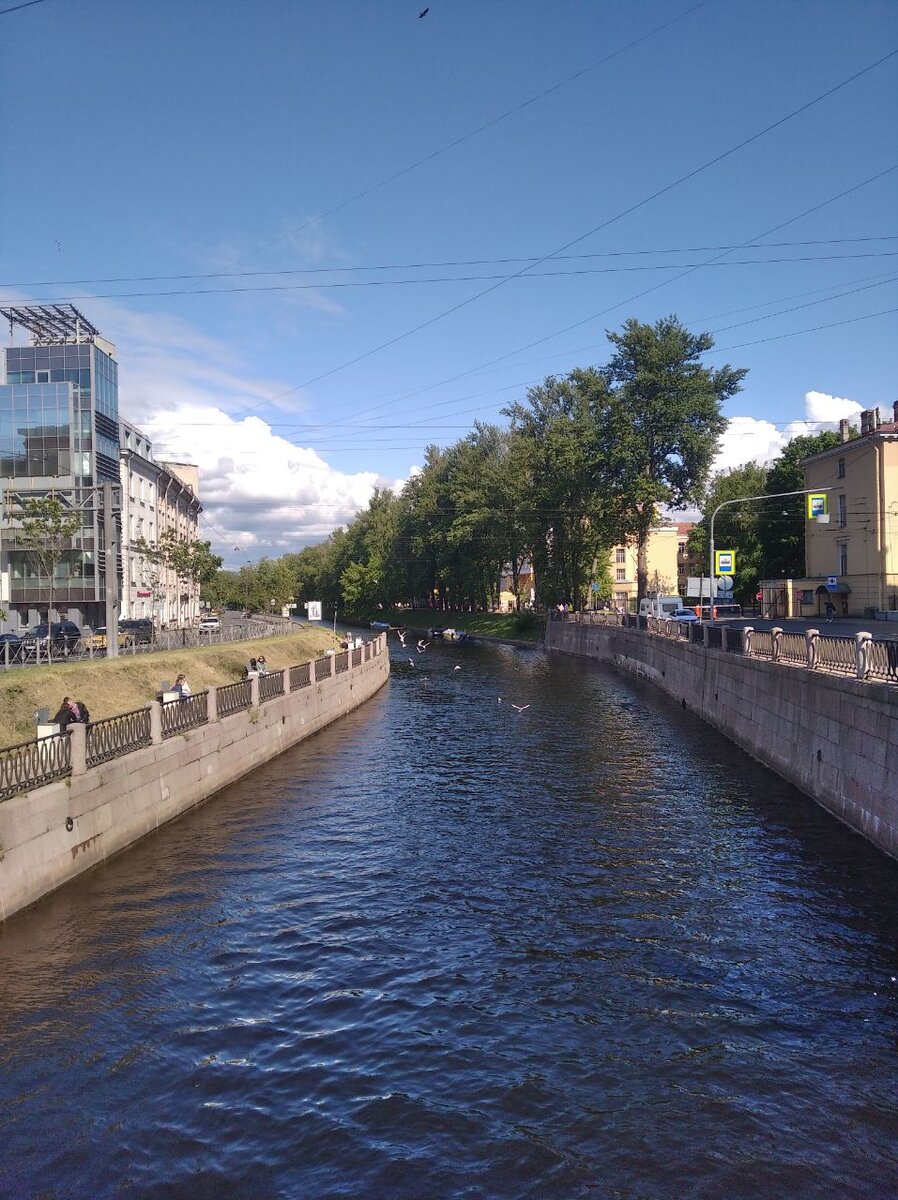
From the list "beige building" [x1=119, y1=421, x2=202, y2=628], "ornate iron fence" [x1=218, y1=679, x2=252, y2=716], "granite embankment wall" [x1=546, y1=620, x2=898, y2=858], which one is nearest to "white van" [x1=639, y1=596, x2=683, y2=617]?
"granite embankment wall" [x1=546, y1=620, x2=898, y2=858]

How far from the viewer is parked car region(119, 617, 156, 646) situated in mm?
39250

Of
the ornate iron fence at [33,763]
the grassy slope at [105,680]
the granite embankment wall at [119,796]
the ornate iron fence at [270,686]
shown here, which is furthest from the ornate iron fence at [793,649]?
the grassy slope at [105,680]

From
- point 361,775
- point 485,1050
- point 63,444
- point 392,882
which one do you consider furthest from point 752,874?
point 63,444

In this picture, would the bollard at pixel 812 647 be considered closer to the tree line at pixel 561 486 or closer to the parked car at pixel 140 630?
the parked car at pixel 140 630

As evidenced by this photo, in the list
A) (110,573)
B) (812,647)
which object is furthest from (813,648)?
(110,573)

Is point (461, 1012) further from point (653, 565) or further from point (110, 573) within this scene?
point (653, 565)

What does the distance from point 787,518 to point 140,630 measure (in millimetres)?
58922

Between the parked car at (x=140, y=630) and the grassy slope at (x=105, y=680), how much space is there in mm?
3992

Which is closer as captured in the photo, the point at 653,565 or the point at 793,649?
the point at 793,649

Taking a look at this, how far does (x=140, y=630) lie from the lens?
4434cm

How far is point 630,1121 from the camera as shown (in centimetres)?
735

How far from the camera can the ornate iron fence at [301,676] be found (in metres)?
28.2

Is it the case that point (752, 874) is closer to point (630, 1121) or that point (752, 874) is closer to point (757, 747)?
point (630, 1121)

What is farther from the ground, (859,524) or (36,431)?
(36,431)
